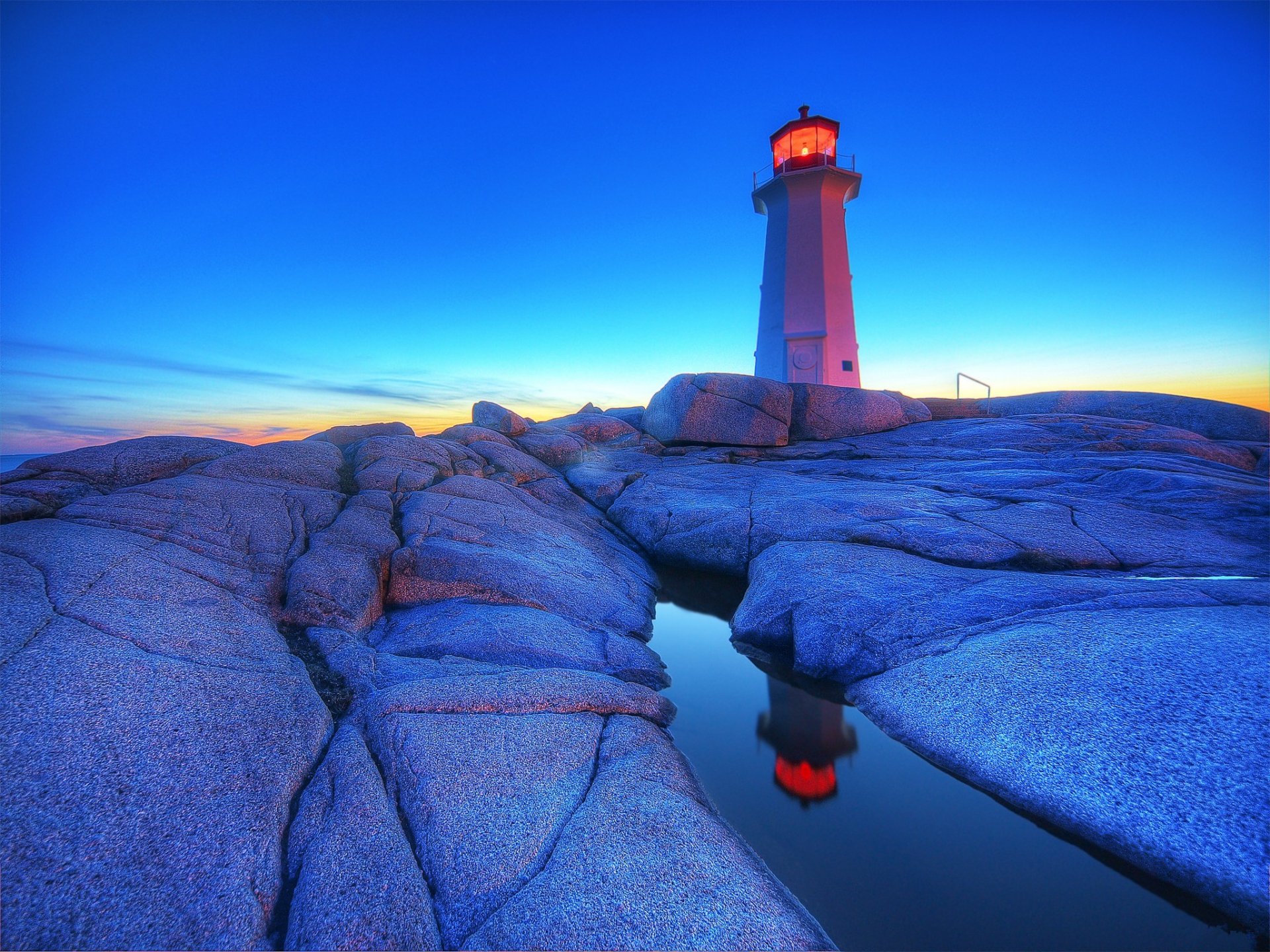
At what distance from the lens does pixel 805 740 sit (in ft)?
19.1

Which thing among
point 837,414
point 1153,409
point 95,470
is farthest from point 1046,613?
point 1153,409

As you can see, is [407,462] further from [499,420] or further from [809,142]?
[809,142]

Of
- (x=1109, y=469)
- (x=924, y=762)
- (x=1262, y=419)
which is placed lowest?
(x=924, y=762)

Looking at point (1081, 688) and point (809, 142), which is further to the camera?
point (809, 142)

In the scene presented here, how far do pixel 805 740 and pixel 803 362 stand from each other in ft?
69.7

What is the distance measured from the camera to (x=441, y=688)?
473cm

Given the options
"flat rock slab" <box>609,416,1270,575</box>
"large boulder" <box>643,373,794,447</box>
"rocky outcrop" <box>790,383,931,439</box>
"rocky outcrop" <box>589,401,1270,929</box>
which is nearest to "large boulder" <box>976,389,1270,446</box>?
"flat rock slab" <box>609,416,1270,575</box>

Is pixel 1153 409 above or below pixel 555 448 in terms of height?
above

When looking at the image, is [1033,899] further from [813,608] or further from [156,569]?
[156,569]

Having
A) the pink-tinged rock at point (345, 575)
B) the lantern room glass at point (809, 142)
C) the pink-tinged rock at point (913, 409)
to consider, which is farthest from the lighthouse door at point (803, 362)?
the pink-tinged rock at point (345, 575)

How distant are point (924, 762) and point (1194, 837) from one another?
72.9 inches

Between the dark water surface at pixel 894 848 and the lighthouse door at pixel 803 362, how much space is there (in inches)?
796

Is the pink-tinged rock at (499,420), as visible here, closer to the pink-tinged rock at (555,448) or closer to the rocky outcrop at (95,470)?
the pink-tinged rock at (555,448)

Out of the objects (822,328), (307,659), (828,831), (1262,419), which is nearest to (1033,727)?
(828,831)
